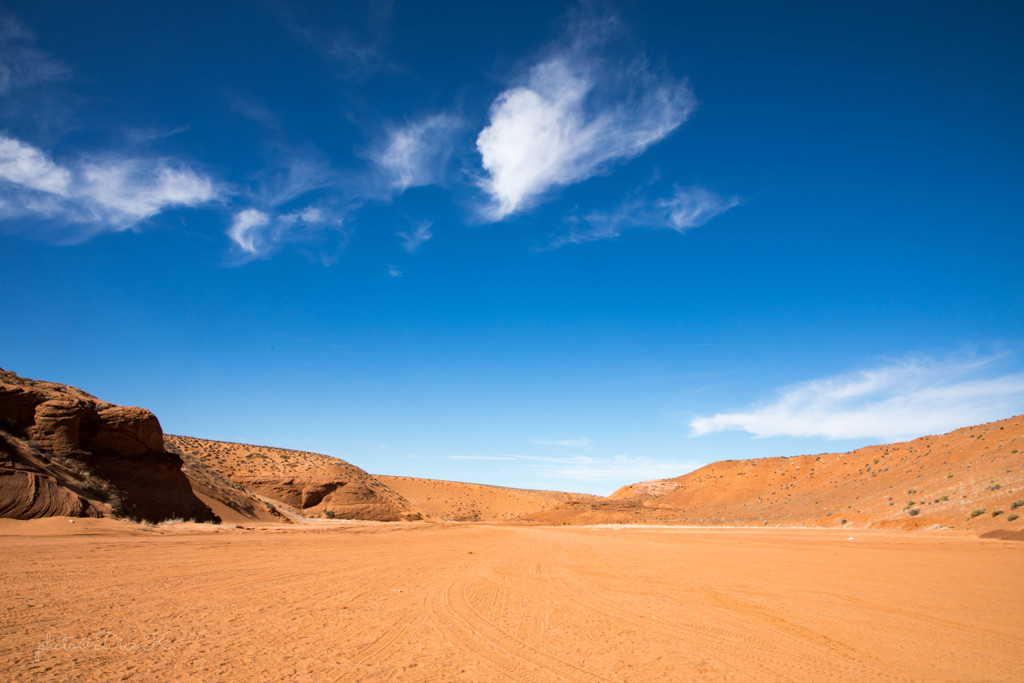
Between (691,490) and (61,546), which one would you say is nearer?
(61,546)

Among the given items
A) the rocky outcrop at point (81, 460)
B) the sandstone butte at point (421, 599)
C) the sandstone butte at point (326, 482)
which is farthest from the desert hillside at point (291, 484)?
the sandstone butte at point (421, 599)

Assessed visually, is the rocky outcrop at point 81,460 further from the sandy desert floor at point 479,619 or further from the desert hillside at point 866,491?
the desert hillside at point 866,491

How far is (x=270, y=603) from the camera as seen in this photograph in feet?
23.4

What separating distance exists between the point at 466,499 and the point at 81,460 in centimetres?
8584

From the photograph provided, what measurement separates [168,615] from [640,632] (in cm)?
590

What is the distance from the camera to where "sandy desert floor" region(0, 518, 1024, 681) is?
4621 millimetres

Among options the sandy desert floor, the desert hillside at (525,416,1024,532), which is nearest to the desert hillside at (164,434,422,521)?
the desert hillside at (525,416,1024,532)

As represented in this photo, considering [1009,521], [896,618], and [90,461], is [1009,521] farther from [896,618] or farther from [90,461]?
[90,461]

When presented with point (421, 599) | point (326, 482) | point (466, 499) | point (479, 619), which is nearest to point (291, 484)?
point (326, 482)

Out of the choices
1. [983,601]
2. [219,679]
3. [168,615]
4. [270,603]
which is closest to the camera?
[219,679]

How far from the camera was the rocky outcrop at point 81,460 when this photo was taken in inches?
619

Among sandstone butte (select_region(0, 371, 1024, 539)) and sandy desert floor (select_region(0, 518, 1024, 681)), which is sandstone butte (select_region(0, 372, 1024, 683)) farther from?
sandstone butte (select_region(0, 371, 1024, 539))

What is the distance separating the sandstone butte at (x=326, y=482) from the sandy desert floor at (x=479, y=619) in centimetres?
812

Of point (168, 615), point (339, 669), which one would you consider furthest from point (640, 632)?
point (168, 615)
